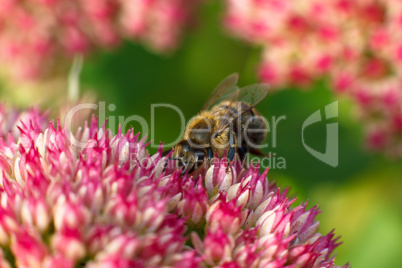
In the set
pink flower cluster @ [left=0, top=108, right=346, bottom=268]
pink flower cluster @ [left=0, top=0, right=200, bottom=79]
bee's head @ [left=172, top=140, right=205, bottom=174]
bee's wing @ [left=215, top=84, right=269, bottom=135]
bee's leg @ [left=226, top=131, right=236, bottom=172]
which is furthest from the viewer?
pink flower cluster @ [left=0, top=0, right=200, bottom=79]

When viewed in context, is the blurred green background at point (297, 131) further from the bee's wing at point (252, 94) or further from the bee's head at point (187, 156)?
the bee's head at point (187, 156)

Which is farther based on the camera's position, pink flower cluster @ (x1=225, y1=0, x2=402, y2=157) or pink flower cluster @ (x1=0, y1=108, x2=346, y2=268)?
pink flower cluster @ (x1=225, y1=0, x2=402, y2=157)

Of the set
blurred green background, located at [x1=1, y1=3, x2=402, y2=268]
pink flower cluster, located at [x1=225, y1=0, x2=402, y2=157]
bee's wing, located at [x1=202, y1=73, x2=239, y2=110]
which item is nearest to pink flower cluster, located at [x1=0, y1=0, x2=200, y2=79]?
blurred green background, located at [x1=1, y1=3, x2=402, y2=268]

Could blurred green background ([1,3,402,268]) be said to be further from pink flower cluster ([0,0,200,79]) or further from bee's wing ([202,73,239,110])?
bee's wing ([202,73,239,110])

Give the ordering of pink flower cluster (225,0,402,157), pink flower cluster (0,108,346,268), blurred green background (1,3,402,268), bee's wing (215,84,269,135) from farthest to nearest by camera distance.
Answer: blurred green background (1,3,402,268), pink flower cluster (225,0,402,157), bee's wing (215,84,269,135), pink flower cluster (0,108,346,268)

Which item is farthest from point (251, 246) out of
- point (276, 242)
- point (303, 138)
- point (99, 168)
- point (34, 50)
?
point (34, 50)

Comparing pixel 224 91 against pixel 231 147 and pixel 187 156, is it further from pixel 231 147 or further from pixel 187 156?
pixel 187 156
